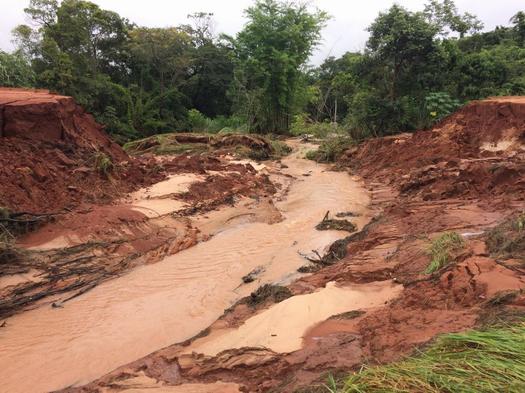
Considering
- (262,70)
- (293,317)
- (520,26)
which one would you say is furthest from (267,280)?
(520,26)

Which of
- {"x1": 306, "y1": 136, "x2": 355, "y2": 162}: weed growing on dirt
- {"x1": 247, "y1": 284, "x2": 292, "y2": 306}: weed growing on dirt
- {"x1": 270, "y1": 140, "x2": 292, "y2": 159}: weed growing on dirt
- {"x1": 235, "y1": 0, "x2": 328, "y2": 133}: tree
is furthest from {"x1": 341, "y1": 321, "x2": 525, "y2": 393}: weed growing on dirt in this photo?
{"x1": 235, "y1": 0, "x2": 328, "y2": 133}: tree

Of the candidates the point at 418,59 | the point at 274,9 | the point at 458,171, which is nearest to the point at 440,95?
the point at 418,59

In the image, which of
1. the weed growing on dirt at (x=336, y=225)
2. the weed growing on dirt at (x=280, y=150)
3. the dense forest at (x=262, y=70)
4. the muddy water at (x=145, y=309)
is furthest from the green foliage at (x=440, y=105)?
the weed growing on dirt at (x=336, y=225)

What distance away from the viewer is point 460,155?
1312cm

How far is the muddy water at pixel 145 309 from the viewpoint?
5027mm

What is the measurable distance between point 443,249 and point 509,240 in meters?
0.72

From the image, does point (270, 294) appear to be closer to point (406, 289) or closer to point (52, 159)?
point (406, 289)

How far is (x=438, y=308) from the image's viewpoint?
4.14 metres

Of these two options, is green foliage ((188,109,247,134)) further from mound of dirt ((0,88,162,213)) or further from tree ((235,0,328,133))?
mound of dirt ((0,88,162,213))

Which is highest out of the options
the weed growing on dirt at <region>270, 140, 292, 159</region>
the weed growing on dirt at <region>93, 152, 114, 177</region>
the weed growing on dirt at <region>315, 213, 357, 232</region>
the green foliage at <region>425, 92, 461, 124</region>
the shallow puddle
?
the green foliage at <region>425, 92, 461, 124</region>

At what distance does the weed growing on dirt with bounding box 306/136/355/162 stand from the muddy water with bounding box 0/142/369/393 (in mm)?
9150

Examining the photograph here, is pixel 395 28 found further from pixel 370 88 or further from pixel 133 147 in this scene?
pixel 133 147

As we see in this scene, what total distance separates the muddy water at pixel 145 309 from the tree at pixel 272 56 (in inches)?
671

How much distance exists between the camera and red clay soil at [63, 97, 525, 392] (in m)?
3.66
